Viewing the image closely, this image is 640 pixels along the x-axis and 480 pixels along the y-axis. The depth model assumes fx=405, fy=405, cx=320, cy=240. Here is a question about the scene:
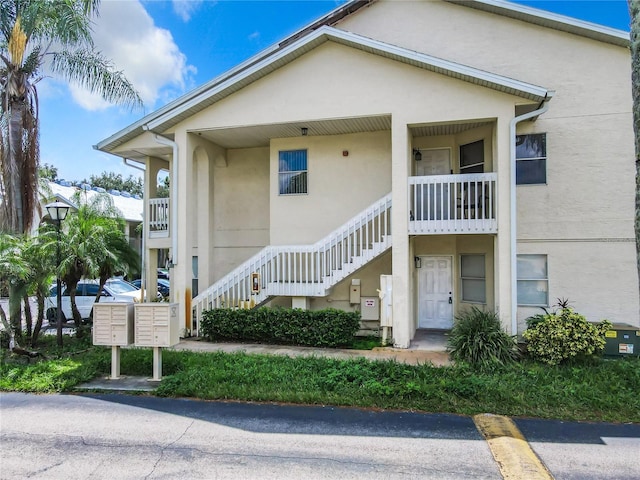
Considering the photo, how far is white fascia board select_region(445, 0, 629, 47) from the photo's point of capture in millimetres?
9660

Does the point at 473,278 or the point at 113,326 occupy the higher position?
the point at 473,278

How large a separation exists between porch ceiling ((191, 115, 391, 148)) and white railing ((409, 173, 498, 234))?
2048 mm

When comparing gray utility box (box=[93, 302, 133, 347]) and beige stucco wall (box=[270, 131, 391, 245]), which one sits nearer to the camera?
gray utility box (box=[93, 302, 133, 347])

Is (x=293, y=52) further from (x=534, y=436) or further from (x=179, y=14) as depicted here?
(x=534, y=436)

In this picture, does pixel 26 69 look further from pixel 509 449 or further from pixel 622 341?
pixel 622 341

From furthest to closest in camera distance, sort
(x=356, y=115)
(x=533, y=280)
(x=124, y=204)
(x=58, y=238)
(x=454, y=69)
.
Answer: (x=124, y=204), (x=533, y=280), (x=356, y=115), (x=58, y=238), (x=454, y=69)

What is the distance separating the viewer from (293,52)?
991cm

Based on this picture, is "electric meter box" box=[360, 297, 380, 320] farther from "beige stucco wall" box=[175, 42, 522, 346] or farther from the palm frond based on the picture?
the palm frond

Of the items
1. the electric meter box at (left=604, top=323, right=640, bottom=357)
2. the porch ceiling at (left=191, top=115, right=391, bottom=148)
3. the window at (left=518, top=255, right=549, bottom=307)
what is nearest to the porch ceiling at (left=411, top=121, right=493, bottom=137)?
the porch ceiling at (left=191, top=115, right=391, bottom=148)

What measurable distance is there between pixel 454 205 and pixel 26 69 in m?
11.3

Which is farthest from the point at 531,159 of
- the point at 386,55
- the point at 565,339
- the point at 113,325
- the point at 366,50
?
the point at 113,325

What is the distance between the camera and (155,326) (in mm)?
7340

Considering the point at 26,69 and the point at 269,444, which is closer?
the point at 269,444

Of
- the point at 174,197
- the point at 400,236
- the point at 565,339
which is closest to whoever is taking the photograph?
the point at 565,339
